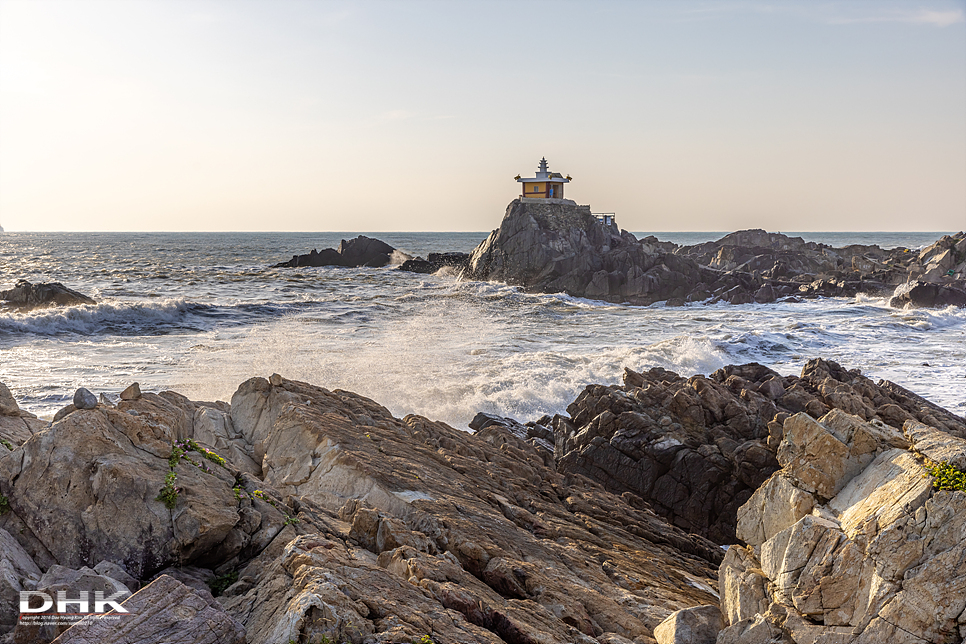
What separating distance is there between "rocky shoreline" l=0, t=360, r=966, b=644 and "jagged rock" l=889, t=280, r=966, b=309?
4631 cm

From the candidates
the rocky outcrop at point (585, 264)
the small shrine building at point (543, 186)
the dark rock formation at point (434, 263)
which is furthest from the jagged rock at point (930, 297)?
the dark rock formation at point (434, 263)

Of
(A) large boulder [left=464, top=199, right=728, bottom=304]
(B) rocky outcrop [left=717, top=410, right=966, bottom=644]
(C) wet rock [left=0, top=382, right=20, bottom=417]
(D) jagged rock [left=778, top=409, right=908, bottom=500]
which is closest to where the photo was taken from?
(B) rocky outcrop [left=717, top=410, right=966, bottom=644]

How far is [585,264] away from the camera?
209ft

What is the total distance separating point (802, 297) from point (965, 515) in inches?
2182

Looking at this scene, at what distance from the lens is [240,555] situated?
7.43m

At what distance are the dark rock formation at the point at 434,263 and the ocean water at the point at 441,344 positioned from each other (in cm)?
2210

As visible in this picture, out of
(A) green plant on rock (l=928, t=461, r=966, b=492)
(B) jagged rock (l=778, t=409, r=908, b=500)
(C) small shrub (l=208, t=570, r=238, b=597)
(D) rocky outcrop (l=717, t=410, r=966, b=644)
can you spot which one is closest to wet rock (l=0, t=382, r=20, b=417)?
(C) small shrub (l=208, t=570, r=238, b=597)

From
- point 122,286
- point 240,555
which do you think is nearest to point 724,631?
point 240,555

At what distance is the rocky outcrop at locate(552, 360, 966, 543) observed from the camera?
49.9 feet

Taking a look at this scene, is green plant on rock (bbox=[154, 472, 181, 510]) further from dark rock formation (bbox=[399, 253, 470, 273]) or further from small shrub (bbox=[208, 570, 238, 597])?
dark rock formation (bbox=[399, 253, 470, 273])

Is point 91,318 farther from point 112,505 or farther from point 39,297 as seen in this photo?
point 112,505

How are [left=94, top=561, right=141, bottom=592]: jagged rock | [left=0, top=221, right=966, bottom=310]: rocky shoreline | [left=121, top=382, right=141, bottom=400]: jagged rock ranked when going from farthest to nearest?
[left=0, top=221, right=966, bottom=310]: rocky shoreline
[left=121, top=382, right=141, bottom=400]: jagged rock
[left=94, top=561, right=141, bottom=592]: jagged rock

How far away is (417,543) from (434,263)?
3069 inches

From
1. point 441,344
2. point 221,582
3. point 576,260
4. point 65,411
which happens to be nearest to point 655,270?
point 576,260
